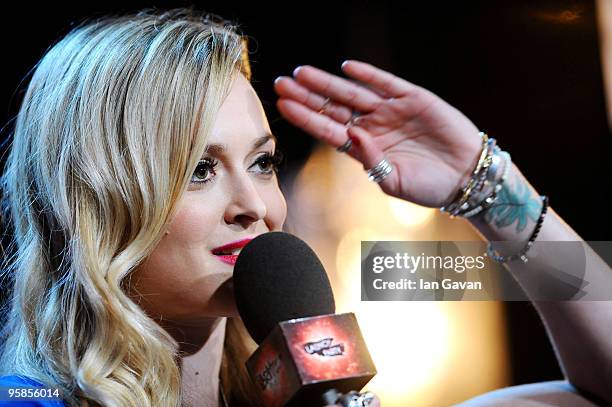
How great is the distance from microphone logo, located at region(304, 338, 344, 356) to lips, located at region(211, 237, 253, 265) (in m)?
0.36

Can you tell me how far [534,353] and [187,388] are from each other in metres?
0.67

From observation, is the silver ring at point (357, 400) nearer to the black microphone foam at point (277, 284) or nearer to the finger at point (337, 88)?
the black microphone foam at point (277, 284)

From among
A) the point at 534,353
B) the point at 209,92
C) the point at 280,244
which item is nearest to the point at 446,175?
the point at 280,244

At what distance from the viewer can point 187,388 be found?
4.25ft

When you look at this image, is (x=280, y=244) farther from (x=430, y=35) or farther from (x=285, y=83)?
(x=430, y=35)

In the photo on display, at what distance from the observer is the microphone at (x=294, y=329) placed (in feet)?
2.65

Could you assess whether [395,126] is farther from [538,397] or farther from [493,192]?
[538,397]

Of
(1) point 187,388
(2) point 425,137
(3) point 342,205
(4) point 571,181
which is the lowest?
(1) point 187,388

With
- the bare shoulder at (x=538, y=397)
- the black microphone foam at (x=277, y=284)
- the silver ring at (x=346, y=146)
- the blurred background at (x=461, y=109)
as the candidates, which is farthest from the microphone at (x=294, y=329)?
the bare shoulder at (x=538, y=397)

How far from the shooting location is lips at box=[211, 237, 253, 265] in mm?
1165

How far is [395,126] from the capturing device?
41.8 inches

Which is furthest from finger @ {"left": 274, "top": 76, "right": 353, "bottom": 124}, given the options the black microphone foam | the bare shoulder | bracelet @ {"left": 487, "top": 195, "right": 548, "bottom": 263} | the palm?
the bare shoulder

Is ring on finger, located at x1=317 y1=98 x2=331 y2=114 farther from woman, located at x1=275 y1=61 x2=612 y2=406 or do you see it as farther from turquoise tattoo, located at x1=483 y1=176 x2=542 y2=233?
turquoise tattoo, located at x1=483 y1=176 x2=542 y2=233

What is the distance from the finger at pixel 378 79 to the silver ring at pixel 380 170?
0.10m
